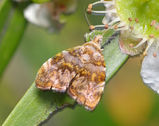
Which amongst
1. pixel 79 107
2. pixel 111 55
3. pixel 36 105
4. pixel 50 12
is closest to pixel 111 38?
pixel 111 55

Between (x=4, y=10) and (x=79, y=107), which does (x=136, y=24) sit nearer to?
(x=4, y=10)

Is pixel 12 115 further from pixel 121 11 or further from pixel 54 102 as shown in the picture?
pixel 121 11

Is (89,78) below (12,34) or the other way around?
below

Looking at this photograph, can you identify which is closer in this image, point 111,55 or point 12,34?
point 111,55

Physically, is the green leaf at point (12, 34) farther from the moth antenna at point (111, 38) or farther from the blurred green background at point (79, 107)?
the blurred green background at point (79, 107)

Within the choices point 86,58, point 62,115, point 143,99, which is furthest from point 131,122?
point 86,58

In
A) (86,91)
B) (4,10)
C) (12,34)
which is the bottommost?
(86,91)
